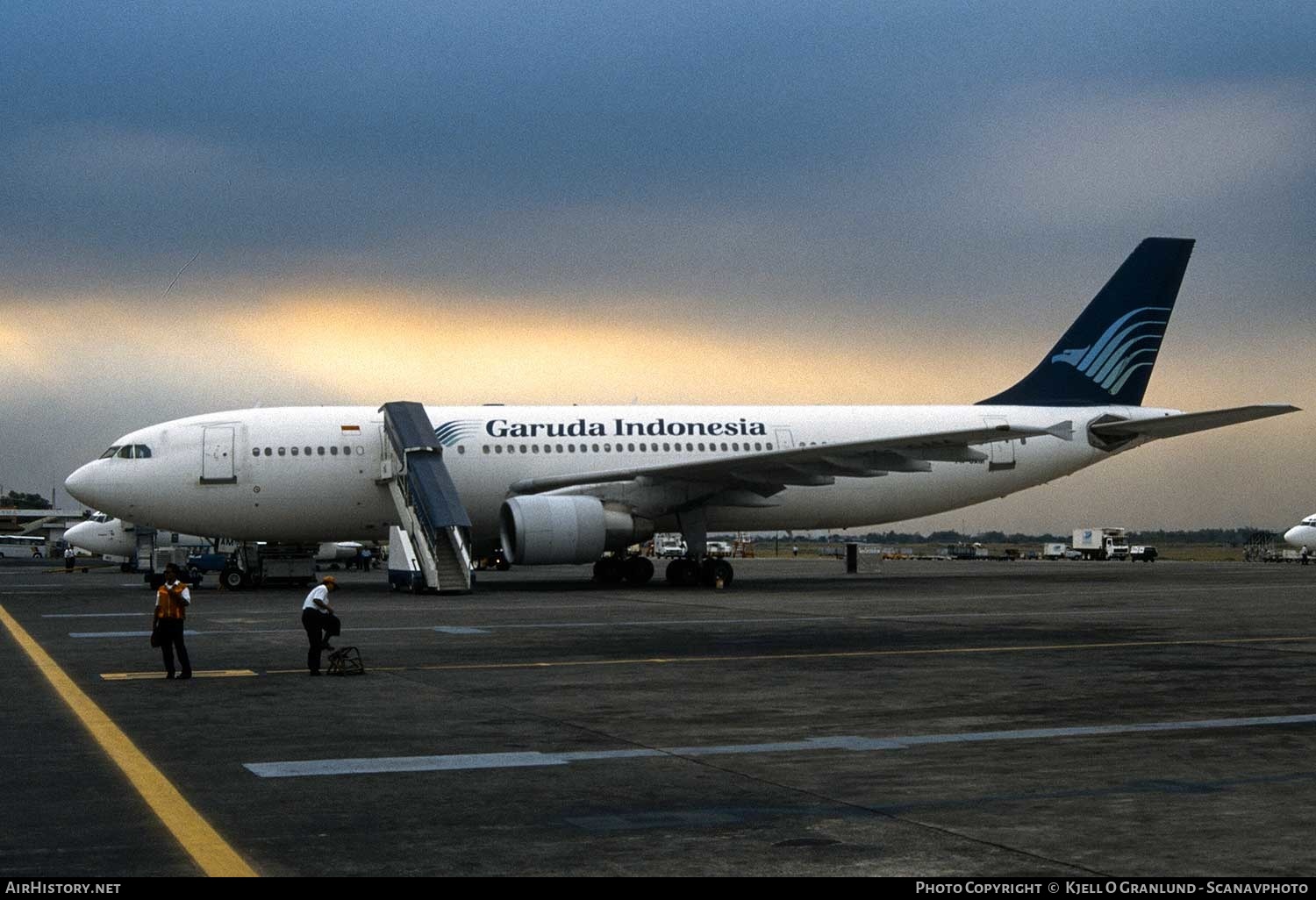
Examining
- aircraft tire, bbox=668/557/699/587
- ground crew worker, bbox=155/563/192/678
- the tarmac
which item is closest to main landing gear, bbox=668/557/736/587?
aircraft tire, bbox=668/557/699/587

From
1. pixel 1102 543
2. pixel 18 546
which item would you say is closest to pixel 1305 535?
pixel 1102 543

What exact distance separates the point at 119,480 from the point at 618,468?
1168cm

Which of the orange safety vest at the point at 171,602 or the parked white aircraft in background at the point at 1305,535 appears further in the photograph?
the parked white aircraft in background at the point at 1305,535

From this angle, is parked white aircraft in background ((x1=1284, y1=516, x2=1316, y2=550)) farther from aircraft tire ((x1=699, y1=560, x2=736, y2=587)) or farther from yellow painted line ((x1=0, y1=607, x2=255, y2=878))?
yellow painted line ((x1=0, y1=607, x2=255, y2=878))

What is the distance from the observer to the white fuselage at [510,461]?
3244 cm

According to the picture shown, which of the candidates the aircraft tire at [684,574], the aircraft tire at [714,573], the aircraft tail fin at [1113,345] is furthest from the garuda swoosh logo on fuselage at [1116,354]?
the aircraft tire at [684,574]

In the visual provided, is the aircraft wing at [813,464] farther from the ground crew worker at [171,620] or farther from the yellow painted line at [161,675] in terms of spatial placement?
the ground crew worker at [171,620]

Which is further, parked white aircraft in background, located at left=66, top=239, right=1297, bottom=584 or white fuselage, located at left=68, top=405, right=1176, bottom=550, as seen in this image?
white fuselage, located at left=68, top=405, right=1176, bottom=550

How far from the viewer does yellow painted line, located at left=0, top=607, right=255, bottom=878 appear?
271 inches

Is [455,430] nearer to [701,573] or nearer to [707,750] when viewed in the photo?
[701,573]

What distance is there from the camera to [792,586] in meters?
34.8

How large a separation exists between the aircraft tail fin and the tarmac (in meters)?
17.6

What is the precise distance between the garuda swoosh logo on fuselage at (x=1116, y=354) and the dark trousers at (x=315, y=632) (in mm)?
27810
